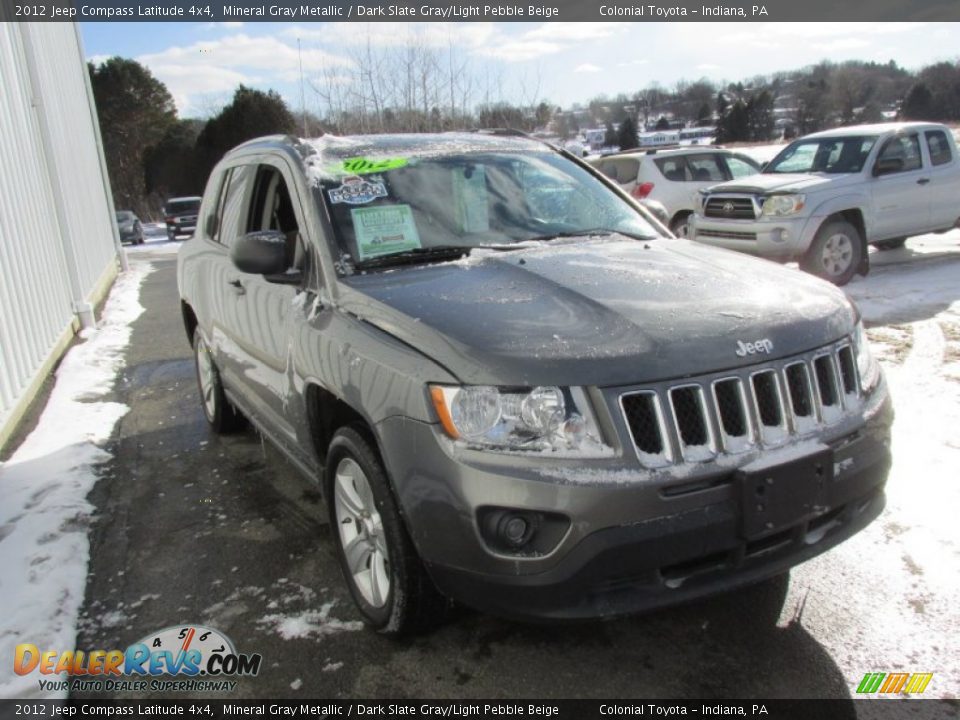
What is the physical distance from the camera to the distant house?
20.8 feet

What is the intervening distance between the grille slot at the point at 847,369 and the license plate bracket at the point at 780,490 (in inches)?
15.7

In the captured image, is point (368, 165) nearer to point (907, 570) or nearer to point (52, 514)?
point (52, 514)

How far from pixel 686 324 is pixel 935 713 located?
4.73ft

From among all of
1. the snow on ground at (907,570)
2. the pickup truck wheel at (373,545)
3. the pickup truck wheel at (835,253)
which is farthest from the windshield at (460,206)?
the pickup truck wheel at (835,253)

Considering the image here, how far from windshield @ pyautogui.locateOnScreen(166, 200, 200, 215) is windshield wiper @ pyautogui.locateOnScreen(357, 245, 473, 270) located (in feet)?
98.7

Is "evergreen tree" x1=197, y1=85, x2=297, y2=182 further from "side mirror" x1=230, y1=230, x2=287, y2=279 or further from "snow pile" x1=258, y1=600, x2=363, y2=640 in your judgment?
"snow pile" x1=258, y1=600, x2=363, y2=640

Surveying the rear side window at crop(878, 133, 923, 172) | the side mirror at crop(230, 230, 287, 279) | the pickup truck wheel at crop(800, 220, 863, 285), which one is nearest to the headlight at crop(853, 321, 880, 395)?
the side mirror at crop(230, 230, 287, 279)

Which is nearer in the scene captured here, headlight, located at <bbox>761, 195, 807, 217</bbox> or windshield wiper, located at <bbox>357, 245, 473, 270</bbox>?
windshield wiper, located at <bbox>357, 245, 473, 270</bbox>

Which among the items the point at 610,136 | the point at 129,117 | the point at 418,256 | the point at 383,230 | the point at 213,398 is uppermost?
the point at 129,117

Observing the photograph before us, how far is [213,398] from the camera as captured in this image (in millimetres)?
5383

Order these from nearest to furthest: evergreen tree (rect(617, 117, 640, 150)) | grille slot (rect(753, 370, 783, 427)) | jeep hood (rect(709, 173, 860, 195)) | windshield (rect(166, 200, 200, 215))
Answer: grille slot (rect(753, 370, 783, 427)), jeep hood (rect(709, 173, 860, 195)), windshield (rect(166, 200, 200, 215)), evergreen tree (rect(617, 117, 640, 150))

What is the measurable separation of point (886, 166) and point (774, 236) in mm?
1951

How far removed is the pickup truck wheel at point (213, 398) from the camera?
17.2 ft

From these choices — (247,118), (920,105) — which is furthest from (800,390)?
(920,105)
